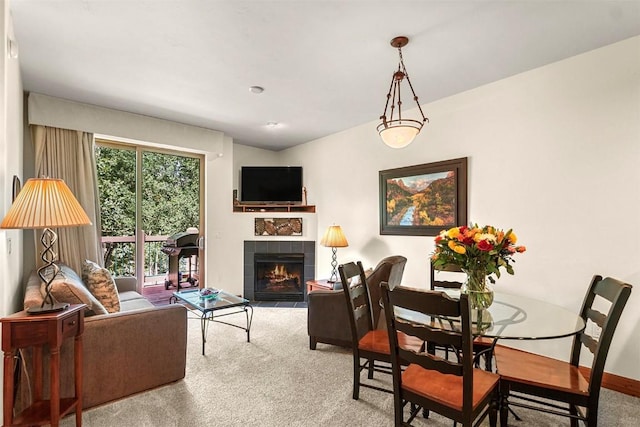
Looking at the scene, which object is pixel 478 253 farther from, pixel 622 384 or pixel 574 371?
pixel 622 384

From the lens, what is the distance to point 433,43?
251 centimetres

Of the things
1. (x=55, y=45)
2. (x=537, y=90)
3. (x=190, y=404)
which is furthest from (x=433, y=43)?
(x=190, y=404)

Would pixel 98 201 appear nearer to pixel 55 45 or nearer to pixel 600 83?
pixel 55 45

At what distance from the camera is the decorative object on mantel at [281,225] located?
5348 millimetres

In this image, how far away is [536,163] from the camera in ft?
9.69

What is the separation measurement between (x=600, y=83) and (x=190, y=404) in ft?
13.1

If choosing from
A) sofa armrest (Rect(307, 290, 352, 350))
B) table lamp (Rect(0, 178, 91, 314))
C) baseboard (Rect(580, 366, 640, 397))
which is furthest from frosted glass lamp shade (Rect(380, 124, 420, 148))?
baseboard (Rect(580, 366, 640, 397))

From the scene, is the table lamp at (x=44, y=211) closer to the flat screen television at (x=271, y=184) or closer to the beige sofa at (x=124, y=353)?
the beige sofa at (x=124, y=353)

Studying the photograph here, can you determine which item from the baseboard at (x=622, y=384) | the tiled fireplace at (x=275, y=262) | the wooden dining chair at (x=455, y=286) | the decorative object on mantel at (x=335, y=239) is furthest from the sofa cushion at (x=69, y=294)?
the baseboard at (x=622, y=384)

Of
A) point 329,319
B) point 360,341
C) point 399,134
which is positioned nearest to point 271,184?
point 329,319

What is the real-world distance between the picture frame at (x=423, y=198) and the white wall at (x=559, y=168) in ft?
0.39

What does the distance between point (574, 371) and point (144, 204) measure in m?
4.96

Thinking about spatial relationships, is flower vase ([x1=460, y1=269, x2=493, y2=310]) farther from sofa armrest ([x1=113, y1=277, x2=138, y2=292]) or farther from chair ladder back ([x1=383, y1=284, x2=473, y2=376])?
sofa armrest ([x1=113, y1=277, x2=138, y2=292])

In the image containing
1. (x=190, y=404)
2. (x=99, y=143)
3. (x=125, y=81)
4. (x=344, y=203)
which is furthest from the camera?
(x=344, y=203)
